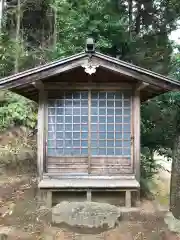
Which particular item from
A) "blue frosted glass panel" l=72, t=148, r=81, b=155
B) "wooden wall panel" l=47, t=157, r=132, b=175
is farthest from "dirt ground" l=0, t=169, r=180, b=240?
"blue frosted glass panel" l=72, t=148, r=81, b=155

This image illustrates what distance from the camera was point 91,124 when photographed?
7.55 m

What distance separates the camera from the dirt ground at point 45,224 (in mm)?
5836

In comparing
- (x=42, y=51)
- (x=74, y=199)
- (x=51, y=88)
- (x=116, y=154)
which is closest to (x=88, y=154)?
(x=116, y=154)

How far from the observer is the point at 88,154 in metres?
7.50

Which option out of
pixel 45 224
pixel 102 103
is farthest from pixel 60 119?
pixel 45 224

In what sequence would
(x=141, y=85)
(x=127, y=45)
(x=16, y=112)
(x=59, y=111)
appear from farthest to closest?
1. (x=16, y=112)
2. (x=127, y=45)
3. (x=59, y=111)
4. (x=141, y=85)

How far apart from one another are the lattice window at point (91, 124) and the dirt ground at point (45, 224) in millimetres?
1459

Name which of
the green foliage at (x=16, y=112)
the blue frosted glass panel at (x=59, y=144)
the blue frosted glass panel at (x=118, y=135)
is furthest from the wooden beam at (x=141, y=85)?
the green foliage at (x=16, y=112)

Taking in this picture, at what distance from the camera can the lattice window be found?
754 centimetres

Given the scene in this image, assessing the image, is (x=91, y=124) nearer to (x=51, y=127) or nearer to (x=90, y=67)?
(x=51, y=127)

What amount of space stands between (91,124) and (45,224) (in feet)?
8.83

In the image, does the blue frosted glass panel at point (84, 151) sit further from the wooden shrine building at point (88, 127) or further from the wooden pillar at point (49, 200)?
the wooden pillar at point (49, 200)

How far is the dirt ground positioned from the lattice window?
57.4 inches

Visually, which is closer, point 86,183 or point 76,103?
point 86,183
